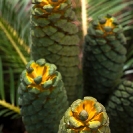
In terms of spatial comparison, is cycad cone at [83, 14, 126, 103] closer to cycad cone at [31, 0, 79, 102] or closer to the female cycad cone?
cycad cone at [31, 0, 79, 102]

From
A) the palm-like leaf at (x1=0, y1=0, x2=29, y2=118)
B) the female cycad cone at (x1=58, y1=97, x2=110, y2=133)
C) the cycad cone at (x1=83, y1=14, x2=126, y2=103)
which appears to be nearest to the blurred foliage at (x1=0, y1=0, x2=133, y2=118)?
the palm-like leaf at (x1=0, y1=0, x2=29, y2=118)

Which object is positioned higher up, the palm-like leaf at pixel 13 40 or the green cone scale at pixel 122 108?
the palm-like leaf at pixel 13 40

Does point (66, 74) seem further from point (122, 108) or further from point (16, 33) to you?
→ point (16, 33)

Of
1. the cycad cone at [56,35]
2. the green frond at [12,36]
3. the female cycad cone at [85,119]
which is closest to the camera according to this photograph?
the female cycad cone at [85,119]

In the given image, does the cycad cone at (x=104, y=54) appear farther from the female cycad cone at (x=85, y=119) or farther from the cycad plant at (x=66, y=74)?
the female cycad cone at (x=85, y=119)

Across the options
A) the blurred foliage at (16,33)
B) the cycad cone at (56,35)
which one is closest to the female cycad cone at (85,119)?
the cycad cone at (56,35)
